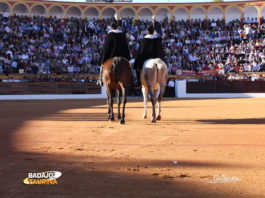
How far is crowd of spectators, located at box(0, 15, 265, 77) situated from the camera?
26.8 metres

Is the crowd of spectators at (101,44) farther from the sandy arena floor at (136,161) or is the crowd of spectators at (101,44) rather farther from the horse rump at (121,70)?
the sandy arena floor at (136,161)

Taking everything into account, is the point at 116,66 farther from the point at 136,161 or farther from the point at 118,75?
the point at 136,161

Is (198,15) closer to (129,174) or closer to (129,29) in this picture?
(129,29)

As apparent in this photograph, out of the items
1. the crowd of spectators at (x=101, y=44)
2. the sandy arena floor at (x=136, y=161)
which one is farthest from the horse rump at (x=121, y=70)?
the crowd of spectators at (x=101, y=44)

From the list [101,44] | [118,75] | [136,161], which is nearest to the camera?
[136,161]

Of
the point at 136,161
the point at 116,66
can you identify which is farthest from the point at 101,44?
the point at 136,161

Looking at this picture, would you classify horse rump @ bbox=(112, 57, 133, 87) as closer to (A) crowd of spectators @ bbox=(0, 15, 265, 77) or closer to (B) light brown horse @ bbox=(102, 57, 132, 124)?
(B) light brown horse @ bbox=(102, 57, 132, 124)

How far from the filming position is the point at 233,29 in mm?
33812

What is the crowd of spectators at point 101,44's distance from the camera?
88.1 feet

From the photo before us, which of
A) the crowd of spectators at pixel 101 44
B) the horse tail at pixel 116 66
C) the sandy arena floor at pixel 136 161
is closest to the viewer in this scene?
the sandy arena floor at pixel 136 161

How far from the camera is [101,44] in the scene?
101 feet

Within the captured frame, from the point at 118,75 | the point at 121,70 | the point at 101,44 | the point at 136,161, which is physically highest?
the point at 101,44

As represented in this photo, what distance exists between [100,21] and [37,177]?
33619 millimetres

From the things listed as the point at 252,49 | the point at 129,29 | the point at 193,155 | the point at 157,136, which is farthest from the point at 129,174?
the point at 129,29
